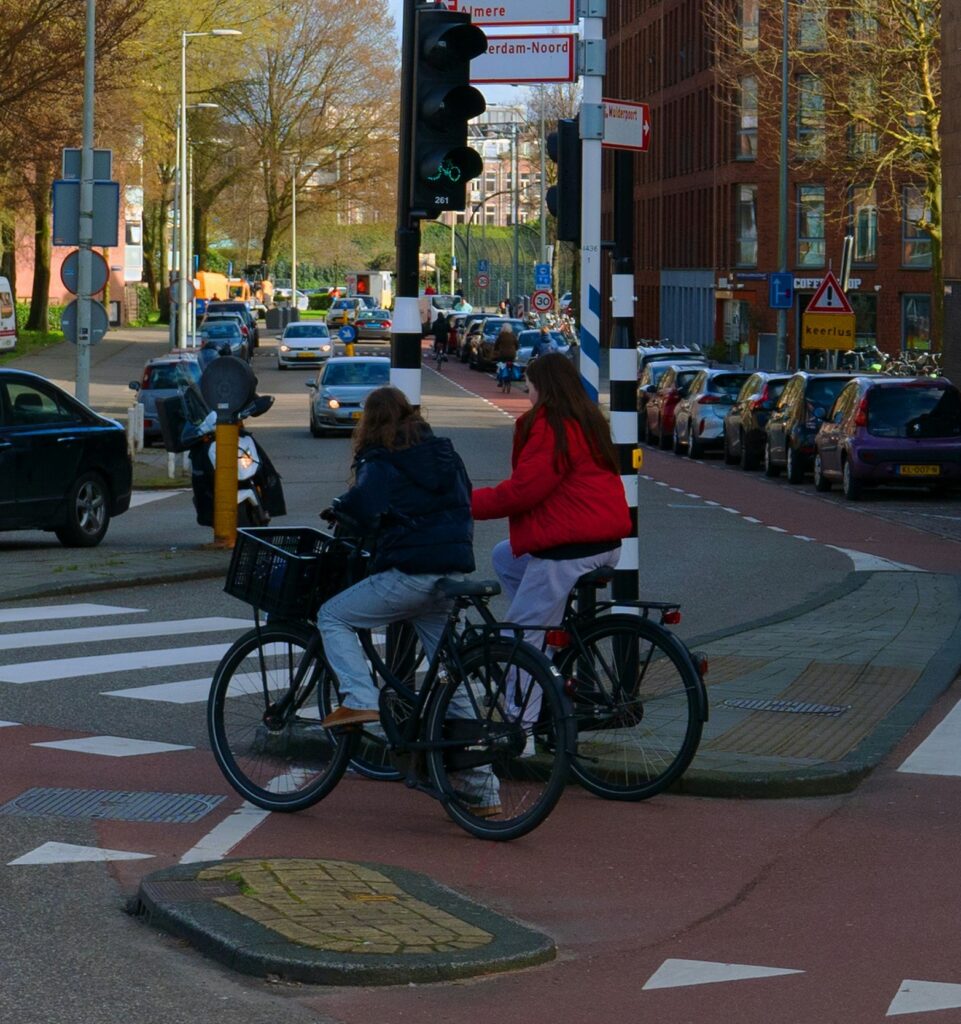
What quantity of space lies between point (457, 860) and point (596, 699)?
1.06 meters

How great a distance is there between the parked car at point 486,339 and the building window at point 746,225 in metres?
8.44

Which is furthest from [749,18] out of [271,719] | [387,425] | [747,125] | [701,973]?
[701,973]

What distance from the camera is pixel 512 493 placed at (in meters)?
7.94

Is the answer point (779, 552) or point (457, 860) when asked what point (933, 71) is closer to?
point (779, 552)

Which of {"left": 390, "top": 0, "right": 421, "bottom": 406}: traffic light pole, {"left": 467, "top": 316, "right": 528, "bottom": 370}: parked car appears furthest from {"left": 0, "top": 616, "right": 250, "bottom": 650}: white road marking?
{"left": 467, "top": 316, "right": 528, "bottom": 370}: parked car

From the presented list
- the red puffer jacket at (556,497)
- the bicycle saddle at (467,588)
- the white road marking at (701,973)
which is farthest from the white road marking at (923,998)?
the red puffer jacket at (556,497)

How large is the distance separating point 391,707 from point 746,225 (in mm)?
67133

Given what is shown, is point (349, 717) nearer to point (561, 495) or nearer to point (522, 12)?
point (561, 495)

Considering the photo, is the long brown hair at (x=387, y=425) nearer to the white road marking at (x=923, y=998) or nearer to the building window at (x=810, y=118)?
the white road marking at (x=923, y=998)

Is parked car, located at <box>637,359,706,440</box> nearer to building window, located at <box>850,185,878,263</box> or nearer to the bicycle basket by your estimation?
building window, located at <box>850,185,878,263</box>

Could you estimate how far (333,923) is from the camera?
5945mm

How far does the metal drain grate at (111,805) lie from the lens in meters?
7.75

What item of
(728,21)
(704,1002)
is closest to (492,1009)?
(704,1002)

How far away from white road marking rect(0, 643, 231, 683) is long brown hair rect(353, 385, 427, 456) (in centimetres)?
366
